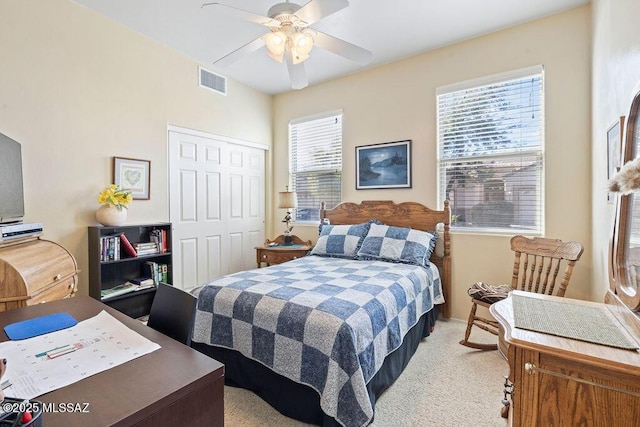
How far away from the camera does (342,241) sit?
11.2ft

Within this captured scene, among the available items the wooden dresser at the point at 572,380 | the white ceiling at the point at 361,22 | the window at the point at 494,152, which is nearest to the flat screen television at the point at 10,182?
the white ceiling at the point at 361,22

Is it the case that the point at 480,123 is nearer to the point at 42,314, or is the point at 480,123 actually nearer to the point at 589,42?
the point at 589,42

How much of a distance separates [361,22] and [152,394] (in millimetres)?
3191

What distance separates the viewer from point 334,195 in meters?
4.24

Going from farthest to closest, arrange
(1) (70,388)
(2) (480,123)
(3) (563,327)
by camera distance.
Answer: (2) (480,123) < (3) (563,327) < (1) (70,388)

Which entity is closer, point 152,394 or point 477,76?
point 152,394

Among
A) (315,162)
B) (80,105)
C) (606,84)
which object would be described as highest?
(80,105)

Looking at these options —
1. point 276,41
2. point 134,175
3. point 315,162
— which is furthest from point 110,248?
point 315,162

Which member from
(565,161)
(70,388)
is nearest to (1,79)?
(70,388)

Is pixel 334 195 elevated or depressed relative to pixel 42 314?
elevated

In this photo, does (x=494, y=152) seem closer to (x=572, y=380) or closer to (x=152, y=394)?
(x=572, y=380)

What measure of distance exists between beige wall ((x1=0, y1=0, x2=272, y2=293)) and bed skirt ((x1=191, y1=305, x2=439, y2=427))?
5.94ft

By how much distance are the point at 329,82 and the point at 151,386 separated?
4.13 metres

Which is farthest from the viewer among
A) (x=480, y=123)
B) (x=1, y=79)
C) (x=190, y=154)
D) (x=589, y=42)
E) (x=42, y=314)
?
(x=190, y=154)
